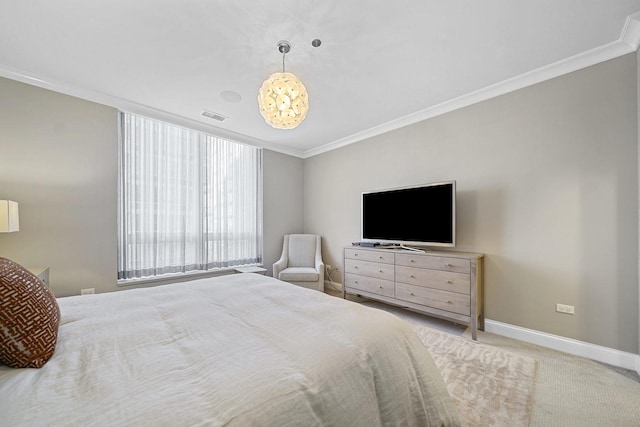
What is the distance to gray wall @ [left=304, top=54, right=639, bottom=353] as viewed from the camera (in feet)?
6.91

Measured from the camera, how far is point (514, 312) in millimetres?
2617

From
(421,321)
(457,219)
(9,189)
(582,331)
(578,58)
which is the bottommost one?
(421,321)

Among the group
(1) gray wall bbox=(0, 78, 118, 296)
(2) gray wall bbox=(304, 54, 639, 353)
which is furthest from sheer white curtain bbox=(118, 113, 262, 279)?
(2) gray wall bbox=(304, 54, 639, 353)

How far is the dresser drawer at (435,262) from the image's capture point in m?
2.60

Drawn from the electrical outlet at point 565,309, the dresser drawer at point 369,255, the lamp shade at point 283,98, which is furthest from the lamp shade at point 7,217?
the electrical outlet at point 565,309

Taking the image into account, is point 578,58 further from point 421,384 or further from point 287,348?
point 287,348

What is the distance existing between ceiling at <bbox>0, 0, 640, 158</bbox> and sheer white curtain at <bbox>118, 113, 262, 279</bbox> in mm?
618

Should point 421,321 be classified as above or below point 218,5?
below

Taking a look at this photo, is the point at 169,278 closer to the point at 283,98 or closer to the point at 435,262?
the point at 283,98

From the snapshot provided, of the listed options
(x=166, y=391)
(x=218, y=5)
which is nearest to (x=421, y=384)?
(x=166, y=391)

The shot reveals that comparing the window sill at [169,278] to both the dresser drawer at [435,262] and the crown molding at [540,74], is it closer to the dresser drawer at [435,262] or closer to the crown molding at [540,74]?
the dresser drawer at [435,262]

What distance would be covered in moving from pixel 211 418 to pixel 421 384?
943 millimetres

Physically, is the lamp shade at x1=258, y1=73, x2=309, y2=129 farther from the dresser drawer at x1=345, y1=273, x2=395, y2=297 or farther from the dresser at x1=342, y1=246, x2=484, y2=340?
the dresser drawer at x1=345, y1=273, x2=395, y2=297

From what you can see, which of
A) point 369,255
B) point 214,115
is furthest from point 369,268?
point 214,115
